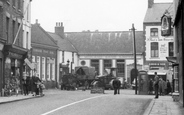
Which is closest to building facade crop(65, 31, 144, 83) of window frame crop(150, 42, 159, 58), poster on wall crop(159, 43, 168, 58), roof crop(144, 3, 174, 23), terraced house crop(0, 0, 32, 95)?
window frame crop(150, 42, 159, 58)

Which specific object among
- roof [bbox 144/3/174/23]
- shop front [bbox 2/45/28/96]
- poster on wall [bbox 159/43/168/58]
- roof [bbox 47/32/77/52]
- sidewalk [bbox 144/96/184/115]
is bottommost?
sidewalk [bbox 144/96/184/115]

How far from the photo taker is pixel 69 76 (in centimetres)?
5047

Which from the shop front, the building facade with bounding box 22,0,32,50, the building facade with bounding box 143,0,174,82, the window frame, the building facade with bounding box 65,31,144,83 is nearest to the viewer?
the shop front

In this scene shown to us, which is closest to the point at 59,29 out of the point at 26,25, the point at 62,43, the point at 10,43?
the point at 62,43

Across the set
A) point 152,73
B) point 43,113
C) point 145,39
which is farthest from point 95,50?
point 43,113

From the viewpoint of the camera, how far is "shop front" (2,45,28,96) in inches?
1299

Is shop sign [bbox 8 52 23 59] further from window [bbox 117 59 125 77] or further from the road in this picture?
window [bbox 117 59 125 77]

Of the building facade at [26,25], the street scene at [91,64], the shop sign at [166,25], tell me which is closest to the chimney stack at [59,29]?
the street scene at [91,64]

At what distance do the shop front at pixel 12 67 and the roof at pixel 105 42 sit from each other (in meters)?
33.5

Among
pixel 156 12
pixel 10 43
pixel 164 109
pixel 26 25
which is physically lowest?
pixel 164 109

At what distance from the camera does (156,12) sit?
62.1 m

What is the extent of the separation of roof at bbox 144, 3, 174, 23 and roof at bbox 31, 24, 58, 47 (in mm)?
13161

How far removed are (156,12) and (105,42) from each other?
14.5 meters

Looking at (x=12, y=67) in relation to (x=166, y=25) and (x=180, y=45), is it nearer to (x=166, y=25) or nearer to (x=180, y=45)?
(x=166, y=25)
